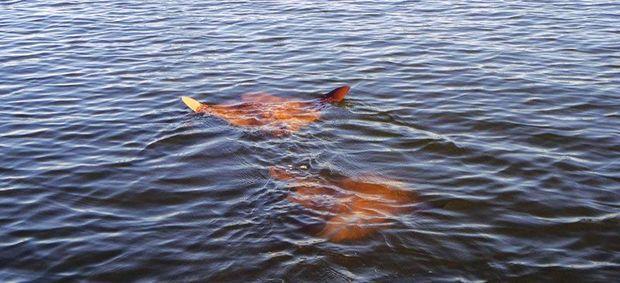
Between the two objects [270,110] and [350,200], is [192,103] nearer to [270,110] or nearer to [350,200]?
[270,110]

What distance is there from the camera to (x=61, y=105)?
9.25 meters

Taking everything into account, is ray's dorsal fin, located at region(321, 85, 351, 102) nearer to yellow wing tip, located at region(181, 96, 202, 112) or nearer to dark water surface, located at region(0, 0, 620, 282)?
dark water surface, located at region(0, 0, 620, 282)

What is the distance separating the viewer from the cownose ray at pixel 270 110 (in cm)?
816

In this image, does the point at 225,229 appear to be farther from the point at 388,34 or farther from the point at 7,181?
the point at 388,34

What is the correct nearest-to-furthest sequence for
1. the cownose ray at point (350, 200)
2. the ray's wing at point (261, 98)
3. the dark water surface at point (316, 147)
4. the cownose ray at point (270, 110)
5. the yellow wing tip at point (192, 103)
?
the dark water surface at point (316, 147) → the cownose ray at point (350, 200) → the cownose ray at point (270, 110) → the yellow wing tip at point (192, 103) → the ray's wing at point (261, 98)

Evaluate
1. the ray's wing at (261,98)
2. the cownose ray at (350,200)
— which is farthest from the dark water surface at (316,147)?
the ray's wing at (261,98)

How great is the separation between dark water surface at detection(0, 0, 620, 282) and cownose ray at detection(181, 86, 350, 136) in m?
0.19

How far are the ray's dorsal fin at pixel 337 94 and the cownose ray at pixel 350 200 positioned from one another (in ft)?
7.90

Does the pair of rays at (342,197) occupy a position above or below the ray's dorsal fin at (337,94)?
below

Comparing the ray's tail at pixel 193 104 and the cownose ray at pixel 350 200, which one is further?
the ray's tail at pixel 193 104

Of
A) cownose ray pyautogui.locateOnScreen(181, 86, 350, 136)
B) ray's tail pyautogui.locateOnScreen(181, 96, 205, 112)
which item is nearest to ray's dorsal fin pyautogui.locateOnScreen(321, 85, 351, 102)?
cownose ray pyautogui.locateOnScreen(181, 86, 350, 136)

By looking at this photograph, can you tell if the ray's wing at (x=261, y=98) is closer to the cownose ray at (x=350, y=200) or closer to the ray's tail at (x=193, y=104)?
the ray's tail at (x=193, y=104)

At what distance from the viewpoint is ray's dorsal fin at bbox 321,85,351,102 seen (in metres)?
8.90

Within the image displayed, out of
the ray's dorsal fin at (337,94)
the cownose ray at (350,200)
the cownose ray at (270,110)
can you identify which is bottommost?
the cownose ray at (350,200)
